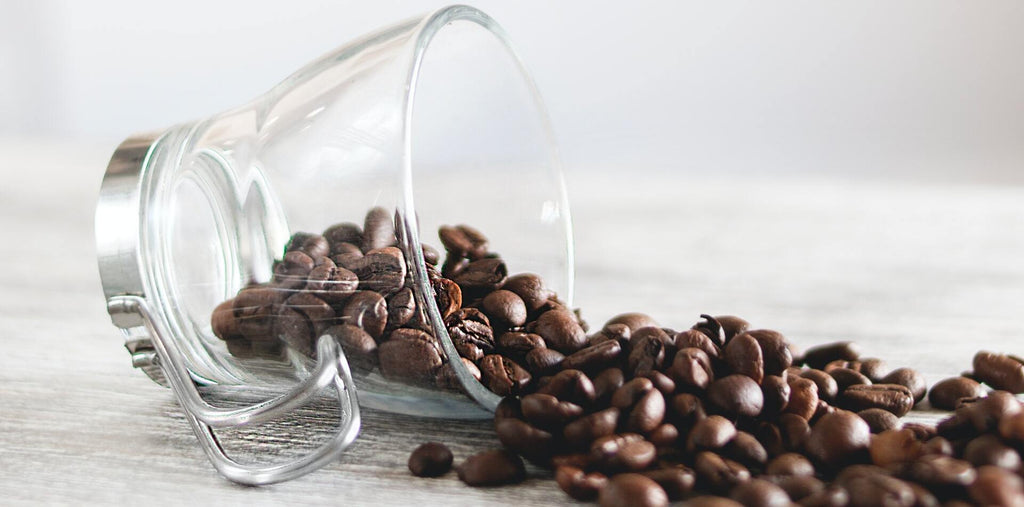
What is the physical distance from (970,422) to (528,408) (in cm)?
46

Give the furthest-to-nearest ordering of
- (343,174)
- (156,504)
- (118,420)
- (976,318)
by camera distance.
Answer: (976,318), (118,420), (343,174), (156,504)

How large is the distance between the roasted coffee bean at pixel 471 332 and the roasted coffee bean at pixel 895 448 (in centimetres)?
43

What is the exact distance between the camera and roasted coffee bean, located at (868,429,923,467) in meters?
1.00

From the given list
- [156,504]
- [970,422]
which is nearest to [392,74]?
[156,504]

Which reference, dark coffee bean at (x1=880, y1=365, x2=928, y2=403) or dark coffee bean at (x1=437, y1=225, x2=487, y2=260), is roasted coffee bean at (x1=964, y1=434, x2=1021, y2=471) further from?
dark coffee bean at (x1=437, y1=225, x2=487, y2=260)

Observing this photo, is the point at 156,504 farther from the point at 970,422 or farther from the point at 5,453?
the point at 970,422

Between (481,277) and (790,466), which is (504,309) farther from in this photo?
(790,466)

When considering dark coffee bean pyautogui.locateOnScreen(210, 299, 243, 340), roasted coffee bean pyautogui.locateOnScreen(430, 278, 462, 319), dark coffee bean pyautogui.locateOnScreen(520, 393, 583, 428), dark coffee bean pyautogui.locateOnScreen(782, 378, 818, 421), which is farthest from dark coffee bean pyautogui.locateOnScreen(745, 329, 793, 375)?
dark coffee bean pyautogui.locateOnScreen(210, 299, 243, 340)

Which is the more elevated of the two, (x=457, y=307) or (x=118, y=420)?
(x=457, y=307)

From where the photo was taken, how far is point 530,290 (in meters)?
1.28

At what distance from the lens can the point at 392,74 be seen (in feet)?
3.77

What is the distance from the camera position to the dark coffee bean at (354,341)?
1.09 metres

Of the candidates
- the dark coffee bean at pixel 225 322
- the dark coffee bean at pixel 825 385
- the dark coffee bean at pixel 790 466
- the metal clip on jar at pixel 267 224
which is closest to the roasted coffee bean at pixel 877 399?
the dark coffee bean at pixel 825 385

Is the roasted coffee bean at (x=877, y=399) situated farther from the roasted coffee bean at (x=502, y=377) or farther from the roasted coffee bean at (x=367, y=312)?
the roasted coffee bean at (x=367, y=312)
